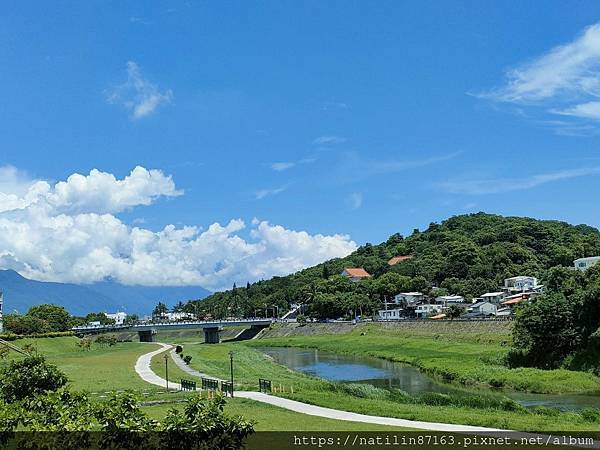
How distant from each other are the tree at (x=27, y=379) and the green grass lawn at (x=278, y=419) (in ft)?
16.4

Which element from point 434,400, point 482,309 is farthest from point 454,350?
point 482,309

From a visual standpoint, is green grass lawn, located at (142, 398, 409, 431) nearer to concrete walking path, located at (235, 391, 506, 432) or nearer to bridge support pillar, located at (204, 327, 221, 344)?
concrete walking path, located at (235, 391, 506, 432)

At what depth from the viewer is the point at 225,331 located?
157250mm

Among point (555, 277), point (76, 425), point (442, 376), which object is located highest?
point (555, 277)

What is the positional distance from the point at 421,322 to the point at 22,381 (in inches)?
2965

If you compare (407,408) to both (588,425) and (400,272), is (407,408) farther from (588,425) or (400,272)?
(400,272)

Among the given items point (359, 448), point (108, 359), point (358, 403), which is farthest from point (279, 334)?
point (359, 448)

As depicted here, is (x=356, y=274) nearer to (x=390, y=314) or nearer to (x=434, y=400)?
(x=390, y=314)

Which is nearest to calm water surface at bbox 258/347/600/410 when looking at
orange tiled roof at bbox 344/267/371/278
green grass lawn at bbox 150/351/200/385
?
green grass lawn at bbox 150/351/200/385

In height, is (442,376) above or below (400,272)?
below

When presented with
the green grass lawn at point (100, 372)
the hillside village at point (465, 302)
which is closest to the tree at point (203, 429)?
the green grass lawn at point (100, 372)

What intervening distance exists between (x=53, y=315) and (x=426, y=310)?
75.6 m

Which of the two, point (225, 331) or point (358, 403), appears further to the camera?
point (225, 331)

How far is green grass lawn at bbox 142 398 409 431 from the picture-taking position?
24344 mm
